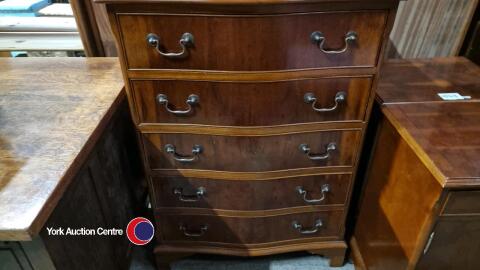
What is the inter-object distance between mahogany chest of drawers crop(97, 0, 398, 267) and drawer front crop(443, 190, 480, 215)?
0.97 feet

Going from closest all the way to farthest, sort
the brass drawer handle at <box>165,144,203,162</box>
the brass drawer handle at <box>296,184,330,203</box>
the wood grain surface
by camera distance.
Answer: the brass drawer handle at <box>165,144,203,162</box> → the brass drawer handle at <box>296,184,330,203</box> → the wood grain surface

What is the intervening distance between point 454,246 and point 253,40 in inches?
29.5

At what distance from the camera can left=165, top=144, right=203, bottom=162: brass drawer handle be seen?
1013 mm

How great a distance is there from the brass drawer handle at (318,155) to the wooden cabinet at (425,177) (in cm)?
17

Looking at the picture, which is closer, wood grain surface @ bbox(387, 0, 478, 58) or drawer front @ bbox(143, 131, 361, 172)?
drawer front @ bbox(143, 131, 361, 172)

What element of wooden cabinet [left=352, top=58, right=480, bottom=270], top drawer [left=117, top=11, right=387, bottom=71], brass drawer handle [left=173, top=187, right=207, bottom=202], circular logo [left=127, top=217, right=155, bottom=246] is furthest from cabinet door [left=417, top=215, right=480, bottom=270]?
circular logo [left=127, top=217, right=155, bottom=246]

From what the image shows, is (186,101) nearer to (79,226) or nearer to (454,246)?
(79,226)

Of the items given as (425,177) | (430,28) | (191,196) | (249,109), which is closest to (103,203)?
(191,196)

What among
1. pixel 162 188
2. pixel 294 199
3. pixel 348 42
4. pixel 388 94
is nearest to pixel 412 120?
pixel 388 94

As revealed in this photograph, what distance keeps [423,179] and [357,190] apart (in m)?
0.48

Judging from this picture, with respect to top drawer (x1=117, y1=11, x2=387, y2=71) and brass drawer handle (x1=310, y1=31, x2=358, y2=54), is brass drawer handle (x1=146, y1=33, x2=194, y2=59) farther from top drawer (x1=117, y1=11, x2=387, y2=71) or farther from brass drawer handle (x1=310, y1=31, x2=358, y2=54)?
brass drawer handle (x1=310, y1=31, x2=358, y2=54)

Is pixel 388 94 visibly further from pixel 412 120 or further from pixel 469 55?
pixel 469 55

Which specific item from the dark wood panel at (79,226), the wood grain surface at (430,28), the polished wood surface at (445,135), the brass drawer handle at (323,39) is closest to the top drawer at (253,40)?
the brass drawer handle at (323,39)

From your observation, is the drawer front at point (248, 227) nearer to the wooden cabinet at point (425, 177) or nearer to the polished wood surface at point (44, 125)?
the wooden cabinet at point (425, 177)
